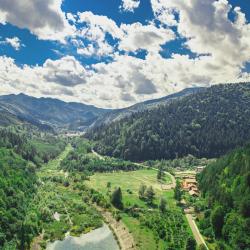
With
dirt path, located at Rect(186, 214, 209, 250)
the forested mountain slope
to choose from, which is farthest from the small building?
dirt path, located at Rect(186, 214, 209, 250)

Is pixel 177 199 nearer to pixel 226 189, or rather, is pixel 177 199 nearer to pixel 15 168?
pixel 226 189

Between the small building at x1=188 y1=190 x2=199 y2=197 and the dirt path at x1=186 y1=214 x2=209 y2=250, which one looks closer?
the dirt path at x1=186 y1=214 x2=209 y2=250

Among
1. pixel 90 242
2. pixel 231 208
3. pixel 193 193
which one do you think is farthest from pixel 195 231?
pixel 193 193

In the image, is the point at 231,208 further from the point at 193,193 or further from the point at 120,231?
the point at 193,193

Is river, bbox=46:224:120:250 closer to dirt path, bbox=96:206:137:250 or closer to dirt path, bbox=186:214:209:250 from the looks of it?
dirt path, bbox=96:206:137:250

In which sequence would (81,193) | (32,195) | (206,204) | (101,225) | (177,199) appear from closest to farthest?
(101,225), (206,204), (32,195), (177,199), (81,193)

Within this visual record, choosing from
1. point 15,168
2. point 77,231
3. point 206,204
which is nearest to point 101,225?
point 77,231

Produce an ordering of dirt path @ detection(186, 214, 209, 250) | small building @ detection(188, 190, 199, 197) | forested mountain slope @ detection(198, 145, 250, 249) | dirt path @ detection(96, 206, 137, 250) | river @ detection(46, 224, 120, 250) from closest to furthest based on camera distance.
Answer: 1. forested mountain slope @ detection(198, 145, 250, 249)
2. dirt path @ detection(186, 214, 209, 250)
3. river @ detection(46, 224, 120, 250)
4. dirt path @ detection(96, 206, 137, 250)
5. small building @ detection(188, 190, 199, 197)
